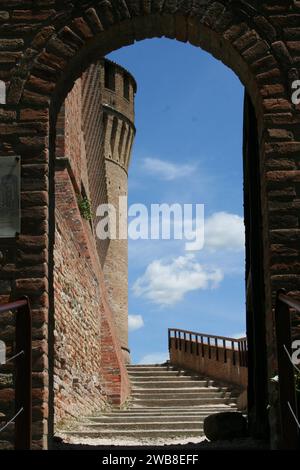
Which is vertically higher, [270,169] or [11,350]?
[270,169]

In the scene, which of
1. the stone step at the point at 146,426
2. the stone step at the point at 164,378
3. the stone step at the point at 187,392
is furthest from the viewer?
the stone step at the point at 164,378

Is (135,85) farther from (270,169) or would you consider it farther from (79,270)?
(270,169)

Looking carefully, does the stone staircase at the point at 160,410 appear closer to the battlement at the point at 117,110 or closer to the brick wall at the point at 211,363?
the brick wall at the point at 211,363

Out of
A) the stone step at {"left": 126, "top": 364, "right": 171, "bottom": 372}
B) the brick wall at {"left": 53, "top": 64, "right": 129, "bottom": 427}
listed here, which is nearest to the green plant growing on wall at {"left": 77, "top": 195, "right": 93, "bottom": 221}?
the brick wall at {"left": 53, "top": 64, "right": 129, "bottom": 427}

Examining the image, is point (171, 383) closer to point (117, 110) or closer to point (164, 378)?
point (164, 378)

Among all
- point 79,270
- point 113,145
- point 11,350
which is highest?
point 113,145

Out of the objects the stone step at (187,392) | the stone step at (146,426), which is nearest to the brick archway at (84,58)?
the stone step at (146,426)

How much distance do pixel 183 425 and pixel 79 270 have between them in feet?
11.6

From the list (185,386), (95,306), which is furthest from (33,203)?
(185,386)

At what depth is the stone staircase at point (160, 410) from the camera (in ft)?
29.1

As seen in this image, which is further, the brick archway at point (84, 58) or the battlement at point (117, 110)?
the battlement at point (117, 110)

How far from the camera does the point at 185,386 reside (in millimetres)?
16625

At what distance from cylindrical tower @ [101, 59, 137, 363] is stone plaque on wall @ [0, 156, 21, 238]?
19787 millimetres

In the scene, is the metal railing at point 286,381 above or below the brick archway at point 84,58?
below
